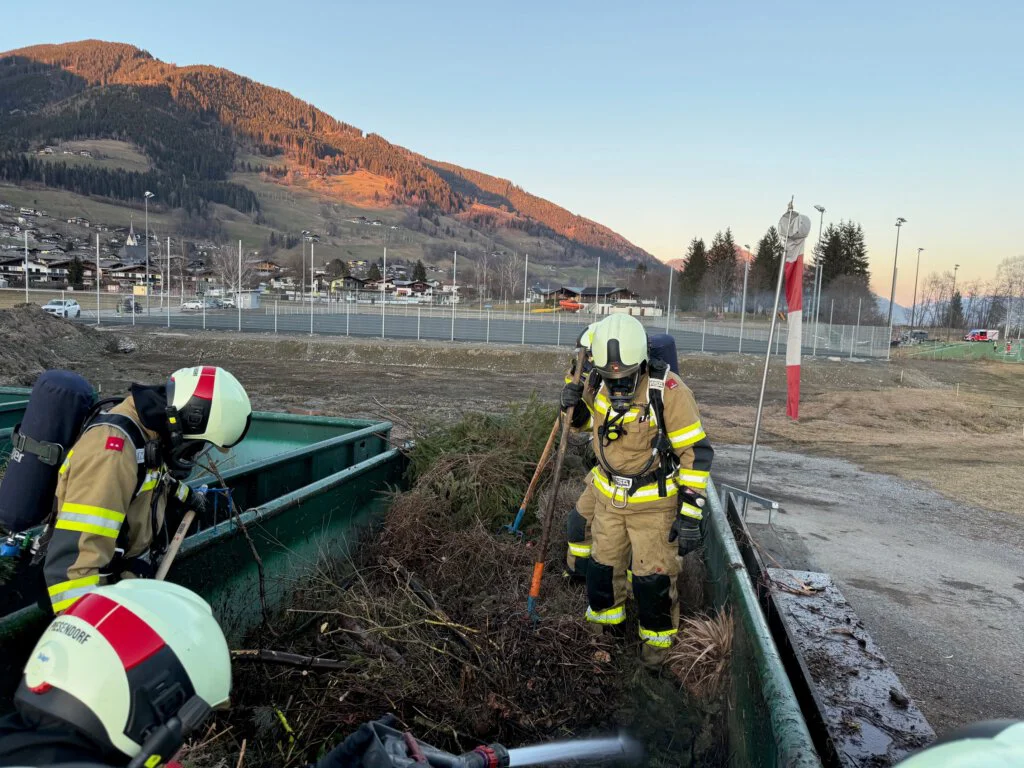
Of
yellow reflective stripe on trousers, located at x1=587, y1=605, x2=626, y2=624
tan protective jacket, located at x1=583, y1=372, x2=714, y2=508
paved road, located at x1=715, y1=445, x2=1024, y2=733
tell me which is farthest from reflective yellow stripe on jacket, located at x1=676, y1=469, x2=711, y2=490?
paved road, located at x1=715, y1=445, x2=1024, y2=733

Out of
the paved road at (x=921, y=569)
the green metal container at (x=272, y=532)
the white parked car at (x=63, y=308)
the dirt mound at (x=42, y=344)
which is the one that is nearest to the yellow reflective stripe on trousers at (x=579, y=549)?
the green metal container at (x=272, y=532)

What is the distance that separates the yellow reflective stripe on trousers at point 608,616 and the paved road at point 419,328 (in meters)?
24.0

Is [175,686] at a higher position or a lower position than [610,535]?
higher

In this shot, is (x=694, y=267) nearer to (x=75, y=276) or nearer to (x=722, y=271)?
(x=722, y=271)

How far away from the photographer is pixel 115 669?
126 centimetres

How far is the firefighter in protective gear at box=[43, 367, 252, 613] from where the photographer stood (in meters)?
2.29

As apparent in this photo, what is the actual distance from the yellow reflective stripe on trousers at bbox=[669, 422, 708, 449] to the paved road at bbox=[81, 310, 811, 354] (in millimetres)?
24073

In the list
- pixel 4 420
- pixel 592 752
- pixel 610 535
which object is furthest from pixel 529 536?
pixel 4 420

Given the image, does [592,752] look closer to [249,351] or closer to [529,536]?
[529,536]

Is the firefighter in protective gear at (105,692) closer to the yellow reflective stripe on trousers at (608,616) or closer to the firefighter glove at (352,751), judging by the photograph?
the firefighter glove at (352,751)

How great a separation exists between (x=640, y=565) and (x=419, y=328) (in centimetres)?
2625

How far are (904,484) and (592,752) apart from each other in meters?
8.37

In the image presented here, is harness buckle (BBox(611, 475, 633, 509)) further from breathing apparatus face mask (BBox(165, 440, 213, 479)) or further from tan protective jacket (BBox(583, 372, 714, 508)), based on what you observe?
breathing apparatus face mask (BBox(165, 440, 213, 479))

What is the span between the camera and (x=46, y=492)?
8.09 ft
